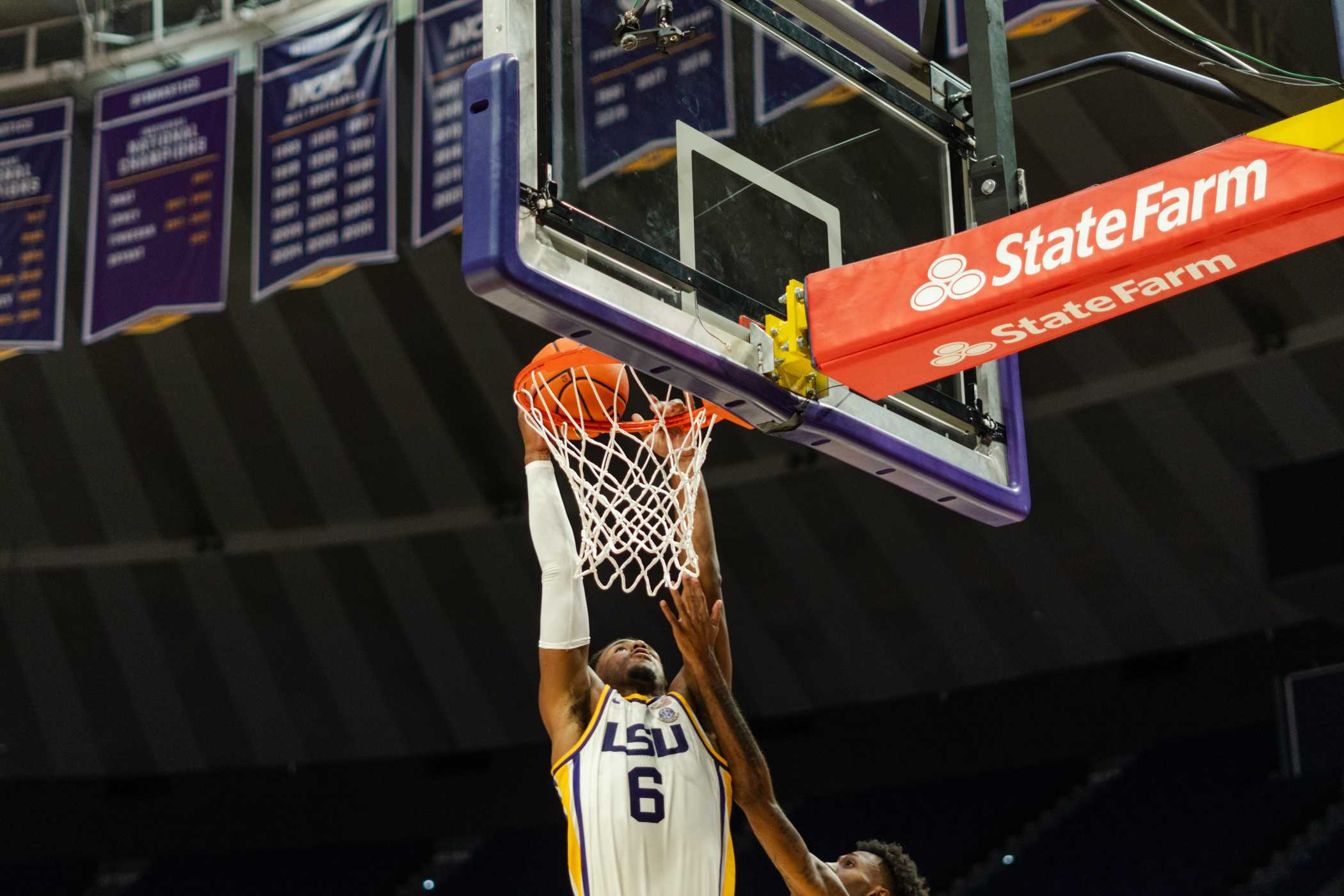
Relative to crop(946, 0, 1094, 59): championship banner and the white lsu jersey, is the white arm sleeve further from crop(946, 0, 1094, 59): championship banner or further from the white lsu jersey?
crop(946, 0, 1094, 59): championship banner

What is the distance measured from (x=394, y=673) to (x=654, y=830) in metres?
7.81

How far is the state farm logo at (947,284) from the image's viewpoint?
11.5 feet

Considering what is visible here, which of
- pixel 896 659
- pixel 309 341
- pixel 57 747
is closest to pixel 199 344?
pixel 309 341

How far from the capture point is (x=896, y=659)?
37.6 feet

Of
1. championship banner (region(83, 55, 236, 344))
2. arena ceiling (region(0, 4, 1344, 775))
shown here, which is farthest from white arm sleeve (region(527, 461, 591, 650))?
arena ceiling (region(0, 4, 1344, 775))

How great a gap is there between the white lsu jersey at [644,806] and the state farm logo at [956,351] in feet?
4.62

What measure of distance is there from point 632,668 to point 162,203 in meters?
5.08

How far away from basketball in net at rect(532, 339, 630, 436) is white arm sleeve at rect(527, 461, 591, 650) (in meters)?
0.23

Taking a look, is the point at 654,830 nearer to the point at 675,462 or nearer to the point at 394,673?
the point at 675,462

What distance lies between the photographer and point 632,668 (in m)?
4.66

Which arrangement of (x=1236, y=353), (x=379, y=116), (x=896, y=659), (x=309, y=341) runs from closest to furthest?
(x=379, y=116), (x=1236, y=353), (x=309, y=341), (x=896, y=659)

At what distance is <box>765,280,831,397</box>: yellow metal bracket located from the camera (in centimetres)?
388

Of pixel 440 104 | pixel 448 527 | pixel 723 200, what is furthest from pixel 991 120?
pixel 448 527

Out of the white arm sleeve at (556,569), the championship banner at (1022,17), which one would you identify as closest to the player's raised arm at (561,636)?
the white arm sleeve at (556,569)
